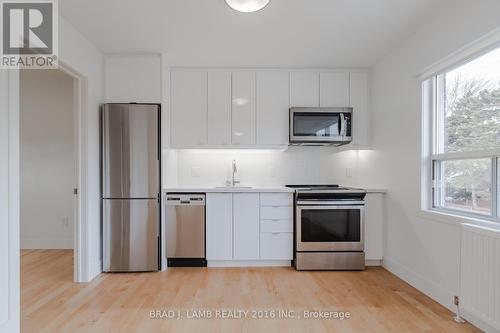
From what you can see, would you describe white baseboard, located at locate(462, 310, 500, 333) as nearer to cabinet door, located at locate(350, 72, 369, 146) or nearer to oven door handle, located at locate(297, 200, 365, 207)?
oven door handle, located at locate(297, 200, 365, 207)

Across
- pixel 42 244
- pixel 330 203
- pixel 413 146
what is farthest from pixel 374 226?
pixel 42 244

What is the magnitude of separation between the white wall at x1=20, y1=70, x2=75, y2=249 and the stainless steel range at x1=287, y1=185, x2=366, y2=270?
10.5 ft

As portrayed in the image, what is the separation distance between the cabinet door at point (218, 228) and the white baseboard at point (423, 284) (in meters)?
1.79

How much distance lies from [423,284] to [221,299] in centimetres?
183

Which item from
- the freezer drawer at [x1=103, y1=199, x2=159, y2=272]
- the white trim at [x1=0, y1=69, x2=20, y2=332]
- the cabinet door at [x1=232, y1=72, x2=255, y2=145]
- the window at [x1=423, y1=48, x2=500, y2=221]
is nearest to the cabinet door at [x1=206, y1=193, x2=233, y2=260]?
the freezer drawer at [x1=103, y1=199, x2=159, y2=272]

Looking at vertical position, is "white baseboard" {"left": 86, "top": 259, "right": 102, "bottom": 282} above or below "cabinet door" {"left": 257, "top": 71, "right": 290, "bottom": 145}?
below

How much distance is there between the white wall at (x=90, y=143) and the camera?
285 centimetres

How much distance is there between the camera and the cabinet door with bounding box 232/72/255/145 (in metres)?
3.69

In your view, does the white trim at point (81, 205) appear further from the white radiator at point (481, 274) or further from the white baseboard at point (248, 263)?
the white radiator at point (481, 274)

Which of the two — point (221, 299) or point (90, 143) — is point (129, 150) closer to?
point (90, 143)

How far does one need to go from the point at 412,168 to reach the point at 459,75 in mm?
892

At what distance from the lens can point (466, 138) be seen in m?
2.30

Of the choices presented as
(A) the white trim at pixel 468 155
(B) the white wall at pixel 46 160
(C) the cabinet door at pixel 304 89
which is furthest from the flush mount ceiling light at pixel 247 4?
(B) the white wall at pixel 46 160

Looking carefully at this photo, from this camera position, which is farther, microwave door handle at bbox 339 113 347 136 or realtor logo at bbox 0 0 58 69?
microwave door handle at bbox 339 113 347 136
